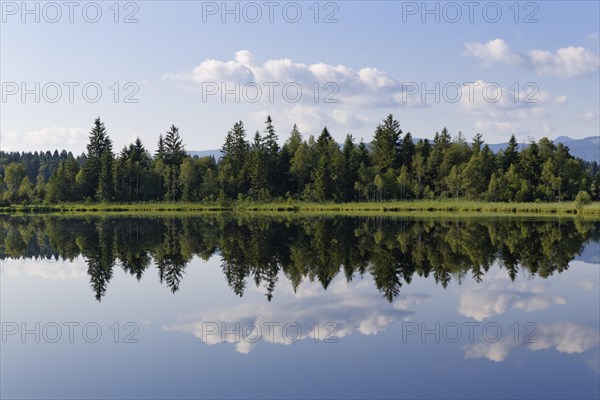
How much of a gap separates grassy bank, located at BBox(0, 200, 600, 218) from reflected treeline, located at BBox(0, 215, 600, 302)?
3722cm

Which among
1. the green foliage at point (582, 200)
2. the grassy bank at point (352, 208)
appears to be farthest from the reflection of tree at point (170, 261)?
the green foliage at point (582, 200)

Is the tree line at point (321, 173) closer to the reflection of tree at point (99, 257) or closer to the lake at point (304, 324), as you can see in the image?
the reflection of tree at point (99, 257)

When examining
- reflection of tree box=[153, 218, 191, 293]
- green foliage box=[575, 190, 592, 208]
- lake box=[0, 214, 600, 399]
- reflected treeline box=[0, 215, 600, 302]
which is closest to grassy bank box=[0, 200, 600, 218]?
green foliage box=[575, 190, 592, 208]

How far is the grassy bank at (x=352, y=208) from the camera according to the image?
90438mm

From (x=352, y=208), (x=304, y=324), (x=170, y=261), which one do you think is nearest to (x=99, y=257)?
(x=170, y=261)

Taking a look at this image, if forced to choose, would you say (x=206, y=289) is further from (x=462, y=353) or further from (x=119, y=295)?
(x=462, y=353)

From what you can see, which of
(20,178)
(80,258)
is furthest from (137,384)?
(20,178)

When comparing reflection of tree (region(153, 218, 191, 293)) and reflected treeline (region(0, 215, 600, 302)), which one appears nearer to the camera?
reflection of tree (region(153, 218, 191, 293))

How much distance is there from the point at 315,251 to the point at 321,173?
242 ft

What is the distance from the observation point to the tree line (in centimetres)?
10588

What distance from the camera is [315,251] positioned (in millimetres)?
36969

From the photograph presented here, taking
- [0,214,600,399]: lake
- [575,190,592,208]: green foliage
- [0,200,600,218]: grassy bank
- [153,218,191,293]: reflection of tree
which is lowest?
[0,214,600,399]: lake

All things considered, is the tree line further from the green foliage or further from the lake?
the lake

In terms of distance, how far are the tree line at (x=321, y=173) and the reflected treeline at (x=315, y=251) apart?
5468 centimetres
